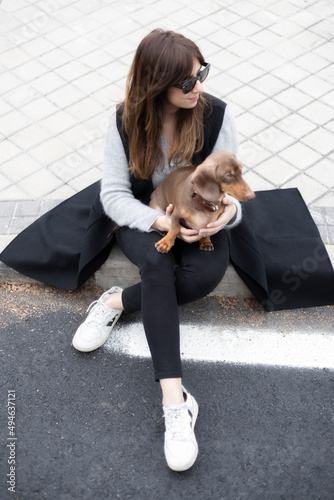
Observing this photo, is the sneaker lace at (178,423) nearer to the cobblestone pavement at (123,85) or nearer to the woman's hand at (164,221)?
the woman's hand at (164,221)

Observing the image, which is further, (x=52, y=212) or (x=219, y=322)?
(x=52, y=212)

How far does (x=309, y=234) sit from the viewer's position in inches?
133

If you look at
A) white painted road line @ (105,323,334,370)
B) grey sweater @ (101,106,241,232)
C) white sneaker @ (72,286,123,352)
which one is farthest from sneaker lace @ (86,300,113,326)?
grey sweater @ (101,106,241,232)

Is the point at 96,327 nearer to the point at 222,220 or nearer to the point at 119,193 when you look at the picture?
the point at 119,193

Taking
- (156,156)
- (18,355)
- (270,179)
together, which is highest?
(156,156)

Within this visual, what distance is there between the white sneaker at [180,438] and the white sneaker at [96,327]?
62 cm

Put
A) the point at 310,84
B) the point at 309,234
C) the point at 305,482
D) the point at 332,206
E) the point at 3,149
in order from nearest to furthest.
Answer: the point at 305,482 → the point at 309,234 → the point at 332,206 → the point at 3,149 → the point at 310,84

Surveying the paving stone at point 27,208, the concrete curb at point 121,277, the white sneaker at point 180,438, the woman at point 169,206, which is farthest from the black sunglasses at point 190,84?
the paving stone at point 27,208

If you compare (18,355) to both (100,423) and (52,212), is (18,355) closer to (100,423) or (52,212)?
(100,423)

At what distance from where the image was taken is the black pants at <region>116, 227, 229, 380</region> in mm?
2623

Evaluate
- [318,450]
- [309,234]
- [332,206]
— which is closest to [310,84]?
[332,206]

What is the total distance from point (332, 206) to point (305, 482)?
79.6 inches

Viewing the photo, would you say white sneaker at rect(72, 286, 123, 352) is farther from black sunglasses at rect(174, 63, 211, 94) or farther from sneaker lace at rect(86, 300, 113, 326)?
black sunglasses at rect(174, 63, 211, 94)

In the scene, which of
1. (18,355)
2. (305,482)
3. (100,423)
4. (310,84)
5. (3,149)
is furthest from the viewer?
(310,84)
